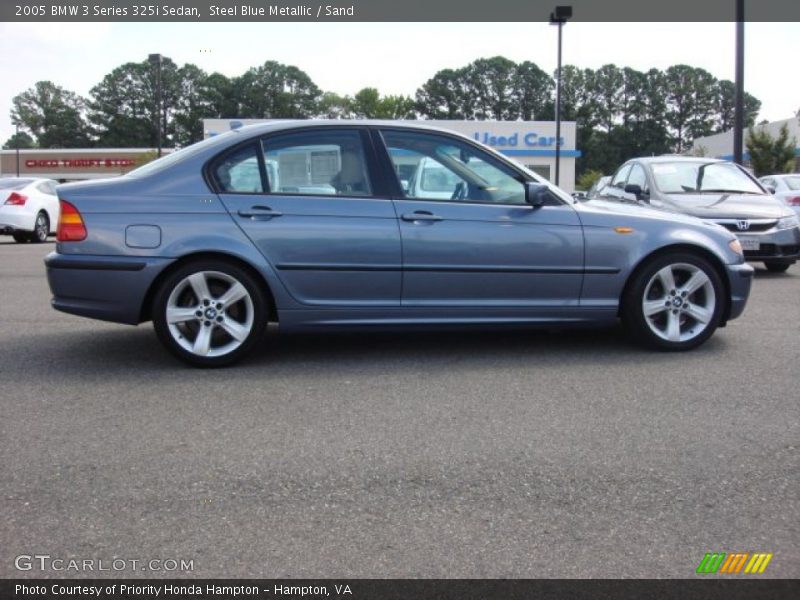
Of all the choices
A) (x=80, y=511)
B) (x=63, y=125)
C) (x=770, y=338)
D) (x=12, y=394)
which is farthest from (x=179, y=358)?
(x=63, y=125)

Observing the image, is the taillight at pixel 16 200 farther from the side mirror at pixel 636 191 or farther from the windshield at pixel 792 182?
the windshield at pixel 792 182

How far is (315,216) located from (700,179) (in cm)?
704

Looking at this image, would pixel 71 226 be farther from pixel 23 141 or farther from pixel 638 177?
pixel 23 141

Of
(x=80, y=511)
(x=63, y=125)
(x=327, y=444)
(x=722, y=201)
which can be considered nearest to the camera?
(x=80, y=511)

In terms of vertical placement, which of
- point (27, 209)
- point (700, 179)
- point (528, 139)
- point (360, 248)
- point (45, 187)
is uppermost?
point (528, 139)

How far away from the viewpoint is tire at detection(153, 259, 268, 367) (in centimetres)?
507

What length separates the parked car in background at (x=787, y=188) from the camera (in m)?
13.3

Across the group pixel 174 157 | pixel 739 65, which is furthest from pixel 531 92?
pixel 174 157

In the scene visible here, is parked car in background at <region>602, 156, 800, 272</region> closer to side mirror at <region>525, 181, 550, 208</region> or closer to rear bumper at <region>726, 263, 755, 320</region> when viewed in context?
rear bumper at <region>726, 263, 755, 320</region>

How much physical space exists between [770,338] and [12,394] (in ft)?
16.7

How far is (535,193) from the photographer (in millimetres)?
5355

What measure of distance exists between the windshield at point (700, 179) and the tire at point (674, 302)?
4.88 metres
